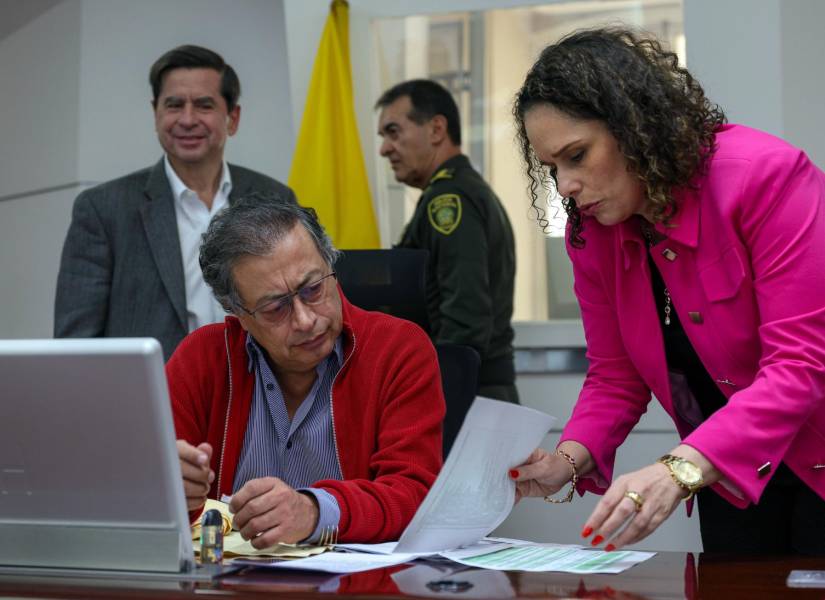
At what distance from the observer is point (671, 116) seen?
1.72 meters

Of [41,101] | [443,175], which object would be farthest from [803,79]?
[41,101]

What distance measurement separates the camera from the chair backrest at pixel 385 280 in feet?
8.75

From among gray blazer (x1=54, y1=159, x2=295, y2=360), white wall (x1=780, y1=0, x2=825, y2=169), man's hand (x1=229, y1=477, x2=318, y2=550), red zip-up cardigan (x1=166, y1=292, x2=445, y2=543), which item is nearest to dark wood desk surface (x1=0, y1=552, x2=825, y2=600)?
man's hand (x1=229, y1=477, x2=318, y2=550)

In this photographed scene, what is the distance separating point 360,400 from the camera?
2.13m

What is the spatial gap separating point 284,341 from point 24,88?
3.34 meters

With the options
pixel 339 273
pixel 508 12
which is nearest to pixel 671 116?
pixel 339 273

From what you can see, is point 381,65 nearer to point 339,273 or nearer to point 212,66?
point 212,66

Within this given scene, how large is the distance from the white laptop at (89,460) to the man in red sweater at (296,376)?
0.54m

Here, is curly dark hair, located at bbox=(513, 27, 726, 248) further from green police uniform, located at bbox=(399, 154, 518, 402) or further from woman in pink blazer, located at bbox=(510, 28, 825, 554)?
green police uniform, located at bbox=(399, 154, 518, 402)

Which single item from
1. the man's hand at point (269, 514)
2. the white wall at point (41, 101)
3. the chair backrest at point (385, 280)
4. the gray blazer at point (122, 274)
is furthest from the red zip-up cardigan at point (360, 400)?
the white wall at point (41, 101)

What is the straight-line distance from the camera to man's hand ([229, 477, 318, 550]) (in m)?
1.70

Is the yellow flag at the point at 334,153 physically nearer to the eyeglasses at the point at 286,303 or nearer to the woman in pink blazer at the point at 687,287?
the eyeglasses at the point at 286,303

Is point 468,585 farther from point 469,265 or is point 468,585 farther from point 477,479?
point 469,265

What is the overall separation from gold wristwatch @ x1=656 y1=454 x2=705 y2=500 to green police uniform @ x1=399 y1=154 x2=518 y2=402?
1.97 m
